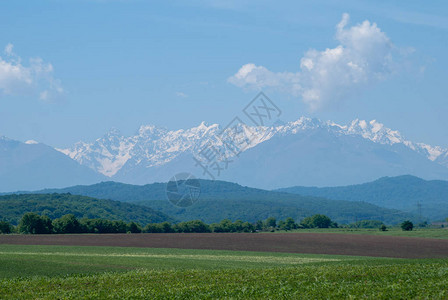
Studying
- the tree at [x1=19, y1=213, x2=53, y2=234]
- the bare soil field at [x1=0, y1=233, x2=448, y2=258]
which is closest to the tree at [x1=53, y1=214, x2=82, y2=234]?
the tree at [x1=19, y1=213, x2=53, y2=234]

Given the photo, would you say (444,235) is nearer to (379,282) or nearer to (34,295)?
(379,282)

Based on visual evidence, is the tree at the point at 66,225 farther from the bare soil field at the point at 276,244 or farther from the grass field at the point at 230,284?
the grass field at the point at 230,284

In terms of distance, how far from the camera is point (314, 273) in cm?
4525

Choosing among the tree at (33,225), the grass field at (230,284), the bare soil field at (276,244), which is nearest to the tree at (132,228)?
the tree at (33,225)

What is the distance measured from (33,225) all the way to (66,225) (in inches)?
341

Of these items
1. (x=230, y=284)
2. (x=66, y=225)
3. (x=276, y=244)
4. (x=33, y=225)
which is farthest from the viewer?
(x=66, y=225)

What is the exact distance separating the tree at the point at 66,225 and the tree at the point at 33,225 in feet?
6.68

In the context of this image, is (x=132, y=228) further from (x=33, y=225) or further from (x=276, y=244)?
(x=276, y=244)

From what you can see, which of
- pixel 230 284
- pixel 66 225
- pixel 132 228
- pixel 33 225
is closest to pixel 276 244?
pixel 132 228

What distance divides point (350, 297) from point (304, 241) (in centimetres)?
9010

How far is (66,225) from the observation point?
144 metres

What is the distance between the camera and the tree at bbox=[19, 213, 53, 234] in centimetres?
13938

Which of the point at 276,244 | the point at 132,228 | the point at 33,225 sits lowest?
the point at 276,244

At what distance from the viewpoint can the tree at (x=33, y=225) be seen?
139m
